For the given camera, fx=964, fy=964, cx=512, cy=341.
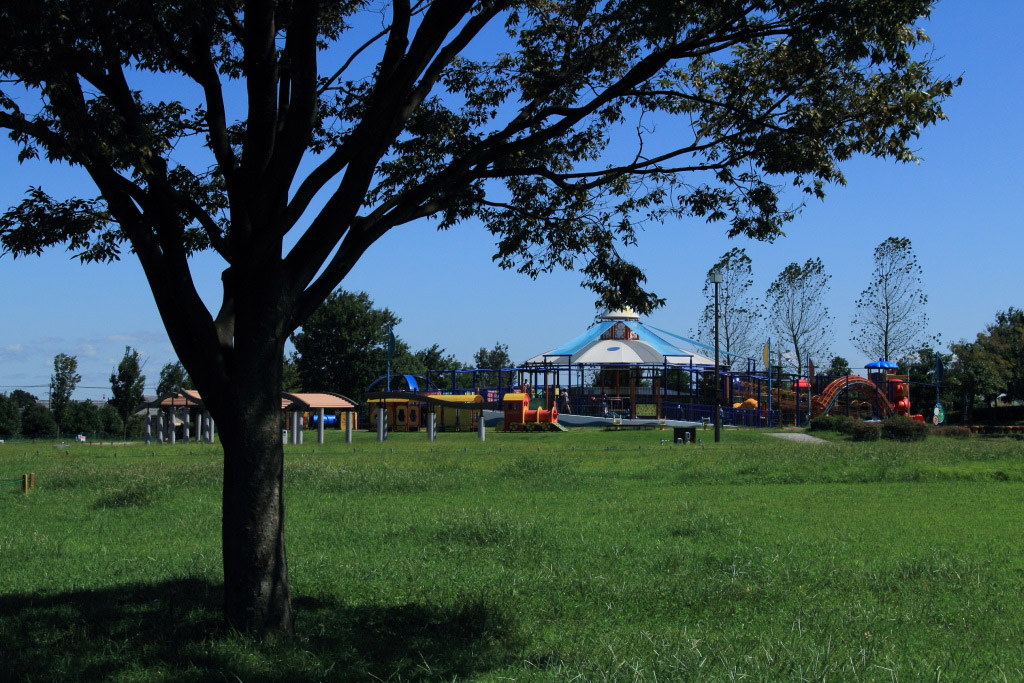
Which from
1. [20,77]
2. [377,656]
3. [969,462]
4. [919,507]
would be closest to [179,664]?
[377,656]

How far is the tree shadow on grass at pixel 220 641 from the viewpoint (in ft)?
20.5

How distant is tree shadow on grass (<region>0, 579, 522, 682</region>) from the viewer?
246 inches

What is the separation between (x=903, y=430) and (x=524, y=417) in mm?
19044

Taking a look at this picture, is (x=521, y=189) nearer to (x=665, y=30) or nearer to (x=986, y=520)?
(x=665, y=30)

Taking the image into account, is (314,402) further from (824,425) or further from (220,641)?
(220,641)

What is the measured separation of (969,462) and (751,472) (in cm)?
575

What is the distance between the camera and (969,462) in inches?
861

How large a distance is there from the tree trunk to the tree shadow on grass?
0.79ft

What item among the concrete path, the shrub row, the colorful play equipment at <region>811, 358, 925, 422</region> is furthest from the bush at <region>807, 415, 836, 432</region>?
the colorful play equipment at <region>811, 358, 925, 422</region>

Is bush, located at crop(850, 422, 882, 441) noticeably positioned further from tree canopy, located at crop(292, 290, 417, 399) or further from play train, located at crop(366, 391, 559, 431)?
tree canopy, located at crop(292, 290, 417, 399)

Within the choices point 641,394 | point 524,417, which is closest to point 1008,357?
point 641,394

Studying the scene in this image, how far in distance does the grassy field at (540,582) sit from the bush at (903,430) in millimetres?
15759

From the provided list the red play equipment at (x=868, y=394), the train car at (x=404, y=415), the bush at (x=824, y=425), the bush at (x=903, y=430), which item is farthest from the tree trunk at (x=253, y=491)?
the red play equipment at (x=868, y=394)

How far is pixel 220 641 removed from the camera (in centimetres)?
677
